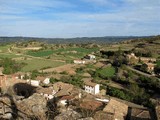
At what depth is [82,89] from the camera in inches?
1389

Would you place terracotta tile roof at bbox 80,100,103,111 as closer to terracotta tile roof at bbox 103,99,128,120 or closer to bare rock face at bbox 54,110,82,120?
terracotta tile roof at bbox 103,99,128,120

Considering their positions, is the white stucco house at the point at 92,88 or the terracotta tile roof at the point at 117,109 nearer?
the terracotta tile roof at the point at 117,109

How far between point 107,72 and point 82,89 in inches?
525

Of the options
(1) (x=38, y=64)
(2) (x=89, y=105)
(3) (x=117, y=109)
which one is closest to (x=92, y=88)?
(3) (x=117, y=109)

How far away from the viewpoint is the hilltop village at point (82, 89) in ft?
34.5

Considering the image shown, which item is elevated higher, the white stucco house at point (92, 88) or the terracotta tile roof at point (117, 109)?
the terracotta tile roof at point (117, 109)

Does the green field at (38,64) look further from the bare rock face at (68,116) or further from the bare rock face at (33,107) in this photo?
the bare rock face at (68,116)

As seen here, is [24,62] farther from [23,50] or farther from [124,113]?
[124,113]

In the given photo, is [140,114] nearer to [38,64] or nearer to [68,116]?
[68,116]

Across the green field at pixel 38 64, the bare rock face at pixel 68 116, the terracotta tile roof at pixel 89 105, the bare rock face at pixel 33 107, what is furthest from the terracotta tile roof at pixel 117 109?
the green field at pixel 38 64

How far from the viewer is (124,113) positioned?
18484mm

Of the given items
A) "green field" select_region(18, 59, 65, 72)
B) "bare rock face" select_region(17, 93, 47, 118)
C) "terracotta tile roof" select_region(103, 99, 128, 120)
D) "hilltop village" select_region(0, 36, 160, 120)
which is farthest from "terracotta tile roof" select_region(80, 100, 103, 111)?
"green field" select_region(18, 59, 65, 72)

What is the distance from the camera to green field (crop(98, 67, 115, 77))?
148 feet

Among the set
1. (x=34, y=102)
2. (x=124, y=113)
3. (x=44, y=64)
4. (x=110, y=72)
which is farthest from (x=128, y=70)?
(x=34, y=102)
